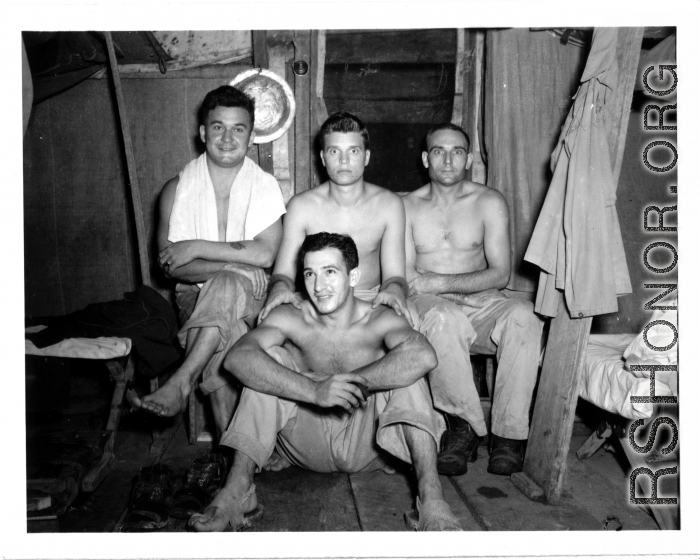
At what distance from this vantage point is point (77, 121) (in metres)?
5.78

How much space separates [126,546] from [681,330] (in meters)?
2.36

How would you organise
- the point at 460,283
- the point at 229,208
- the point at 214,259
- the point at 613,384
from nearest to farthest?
1. the point at 613,384
2. the point at 214,259
3. the point at 460,283
4. the point at 229,208

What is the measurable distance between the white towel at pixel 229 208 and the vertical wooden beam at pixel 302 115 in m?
0.86

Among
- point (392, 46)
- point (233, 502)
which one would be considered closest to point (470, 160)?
point (392, 46)

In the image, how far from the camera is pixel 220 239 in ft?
14.6

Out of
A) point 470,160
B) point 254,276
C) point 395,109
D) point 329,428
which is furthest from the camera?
point 395,109

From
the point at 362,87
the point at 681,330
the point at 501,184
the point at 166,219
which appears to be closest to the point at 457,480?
the point at 681,330

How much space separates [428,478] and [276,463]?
3.63 feet

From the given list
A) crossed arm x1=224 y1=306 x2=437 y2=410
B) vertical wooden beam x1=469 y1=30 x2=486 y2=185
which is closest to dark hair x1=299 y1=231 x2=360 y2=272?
crossed arm x1=224 y1=306 x2=437 y2=410

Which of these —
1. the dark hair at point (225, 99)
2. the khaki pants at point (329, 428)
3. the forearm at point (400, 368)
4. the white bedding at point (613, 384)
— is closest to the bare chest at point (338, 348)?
the khaki pants at point (329, 428)

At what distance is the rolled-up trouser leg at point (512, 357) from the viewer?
12.3ft

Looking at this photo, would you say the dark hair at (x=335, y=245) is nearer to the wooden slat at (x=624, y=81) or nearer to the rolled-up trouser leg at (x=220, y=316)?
the rolled-up trouser leg at (x=220, y=316)

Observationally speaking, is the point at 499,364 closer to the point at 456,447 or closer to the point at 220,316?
the point at 456,447

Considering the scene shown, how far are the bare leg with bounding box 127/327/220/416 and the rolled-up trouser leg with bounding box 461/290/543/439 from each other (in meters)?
1.59
